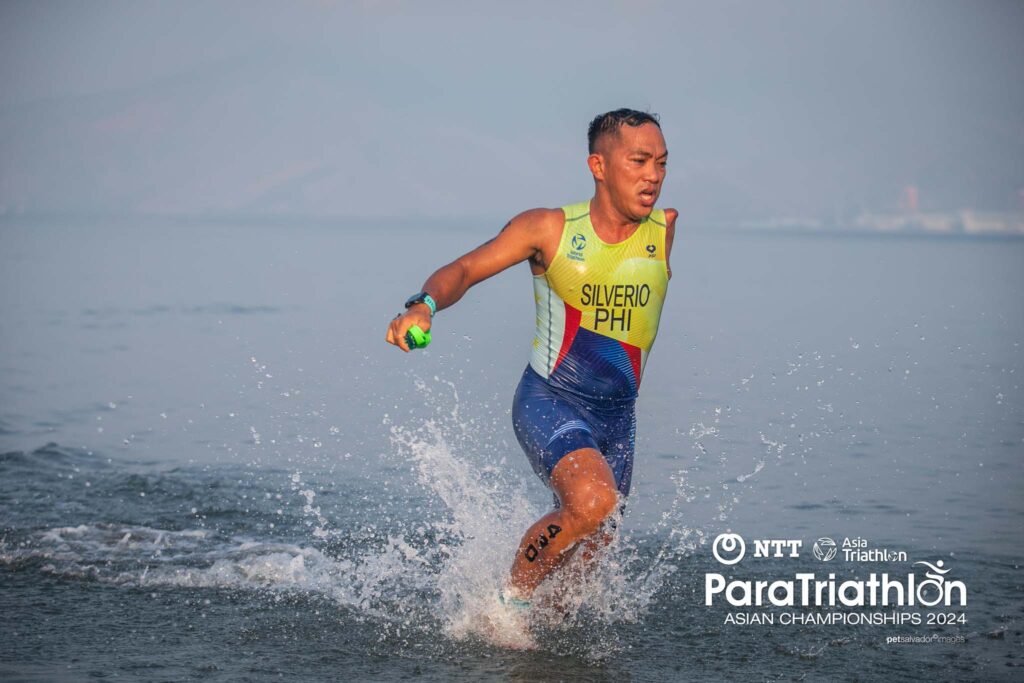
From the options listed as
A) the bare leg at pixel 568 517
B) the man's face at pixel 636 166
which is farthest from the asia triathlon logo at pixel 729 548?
the man's face at pixel 636 166

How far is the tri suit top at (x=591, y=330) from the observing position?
657 cm

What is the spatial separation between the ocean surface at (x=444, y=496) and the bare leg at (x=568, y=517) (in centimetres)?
34

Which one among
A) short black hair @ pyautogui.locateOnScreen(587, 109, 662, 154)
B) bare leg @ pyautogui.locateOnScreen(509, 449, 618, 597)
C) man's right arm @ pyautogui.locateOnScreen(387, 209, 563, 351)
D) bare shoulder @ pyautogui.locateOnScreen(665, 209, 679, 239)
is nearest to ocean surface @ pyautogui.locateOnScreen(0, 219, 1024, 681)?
bare leg @ pyautogui.locateOnScreen(509, 449, 618, 597)

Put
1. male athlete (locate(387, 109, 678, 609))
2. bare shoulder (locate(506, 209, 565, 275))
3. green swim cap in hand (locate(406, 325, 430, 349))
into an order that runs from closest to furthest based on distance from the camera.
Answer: green swim cap in hand (locate(406, 325, 430, 349)), male athlete (locate(387, 109, 678, 609)), bare shoulder (locate(506, 209, 565, 275))

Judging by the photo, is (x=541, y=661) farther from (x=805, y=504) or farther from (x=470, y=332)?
(x=470, y=332)

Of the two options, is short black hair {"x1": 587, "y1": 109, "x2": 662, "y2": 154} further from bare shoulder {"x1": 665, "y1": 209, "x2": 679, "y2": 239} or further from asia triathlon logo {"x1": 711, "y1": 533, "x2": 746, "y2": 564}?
asia triathlon logo {"x1": 711, "y1": 533, "x2": 746, "y2": 564}

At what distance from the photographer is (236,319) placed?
2052 cm

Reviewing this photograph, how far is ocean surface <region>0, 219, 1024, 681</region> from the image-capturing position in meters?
6.29

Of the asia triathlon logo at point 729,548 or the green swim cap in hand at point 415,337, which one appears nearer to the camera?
the green swim cap in hand at point 415,337

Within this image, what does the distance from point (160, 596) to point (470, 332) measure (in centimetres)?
1165

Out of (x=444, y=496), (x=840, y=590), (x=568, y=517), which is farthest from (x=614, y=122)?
(x=840, y=590)

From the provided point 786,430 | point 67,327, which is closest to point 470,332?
point 67,327

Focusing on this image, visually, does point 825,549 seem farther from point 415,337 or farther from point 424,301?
point 415,337

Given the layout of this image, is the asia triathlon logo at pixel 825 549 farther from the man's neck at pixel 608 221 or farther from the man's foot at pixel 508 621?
the man's neck at pixel 608 221
